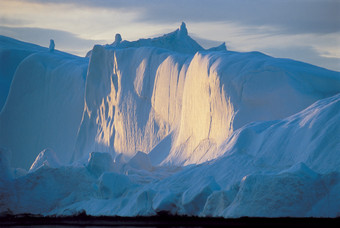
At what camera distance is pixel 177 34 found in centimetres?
2864

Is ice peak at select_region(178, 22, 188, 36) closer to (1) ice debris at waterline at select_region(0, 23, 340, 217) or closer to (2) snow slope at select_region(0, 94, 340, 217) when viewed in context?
(1) ice debris at waterline at select_region(0, 23, 340, 217)

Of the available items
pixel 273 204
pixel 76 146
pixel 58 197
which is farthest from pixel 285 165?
pixel 76 146

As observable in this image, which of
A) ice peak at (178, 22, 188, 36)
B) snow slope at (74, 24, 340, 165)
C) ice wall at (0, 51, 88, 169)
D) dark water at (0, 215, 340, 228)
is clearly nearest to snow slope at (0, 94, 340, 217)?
dark water at (0, 215, 340, 228)

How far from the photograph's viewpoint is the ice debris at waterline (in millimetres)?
9534

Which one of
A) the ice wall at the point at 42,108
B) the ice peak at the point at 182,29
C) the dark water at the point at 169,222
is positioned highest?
the ice peak at the point at 182,29

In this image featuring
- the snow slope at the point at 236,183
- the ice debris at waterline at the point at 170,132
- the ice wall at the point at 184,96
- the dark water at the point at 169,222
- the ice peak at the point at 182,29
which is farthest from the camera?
the ice peak at the point at 182,29

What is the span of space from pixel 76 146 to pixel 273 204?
56.3 ft

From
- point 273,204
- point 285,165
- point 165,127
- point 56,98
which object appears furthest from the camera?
point 56,98

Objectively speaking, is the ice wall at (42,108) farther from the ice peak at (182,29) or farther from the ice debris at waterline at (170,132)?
the ice peak at (182,29)

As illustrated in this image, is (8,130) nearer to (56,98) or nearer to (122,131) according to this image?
(56,98)

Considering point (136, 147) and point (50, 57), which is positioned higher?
point (50, 57)

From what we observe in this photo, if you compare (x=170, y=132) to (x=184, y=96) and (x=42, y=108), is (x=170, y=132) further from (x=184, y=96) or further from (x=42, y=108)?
(x=42, y=108)

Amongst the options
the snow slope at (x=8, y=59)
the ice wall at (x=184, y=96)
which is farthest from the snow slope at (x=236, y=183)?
the snow slope at (x=8, y=59)

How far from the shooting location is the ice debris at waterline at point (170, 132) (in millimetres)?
9534
